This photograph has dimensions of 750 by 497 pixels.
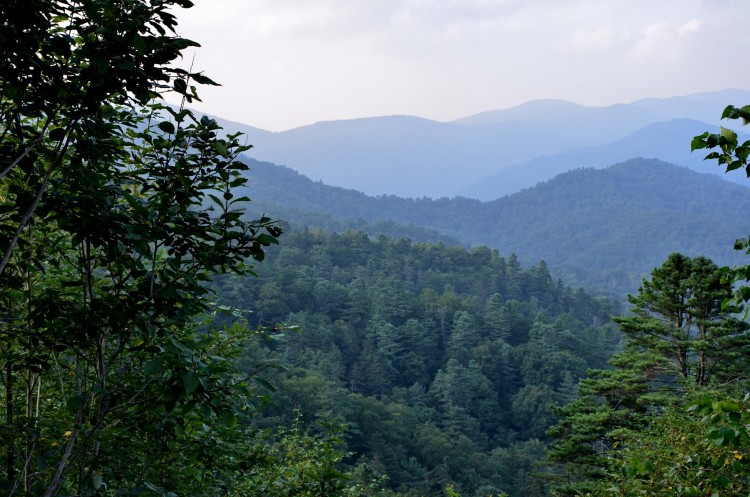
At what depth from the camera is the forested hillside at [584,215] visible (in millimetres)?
129125

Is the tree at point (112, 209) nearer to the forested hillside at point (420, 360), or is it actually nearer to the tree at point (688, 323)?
the tree at point (688, 323)

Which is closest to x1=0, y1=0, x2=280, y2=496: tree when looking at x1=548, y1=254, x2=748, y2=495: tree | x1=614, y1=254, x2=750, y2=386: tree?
x1=548, y1=254, x2=748, y2=495: tree

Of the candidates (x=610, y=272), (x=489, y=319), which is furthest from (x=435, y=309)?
(x=610, y=272)

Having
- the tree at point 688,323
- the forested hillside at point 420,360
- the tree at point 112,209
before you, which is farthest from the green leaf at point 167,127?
the forested hillside at point 420,360

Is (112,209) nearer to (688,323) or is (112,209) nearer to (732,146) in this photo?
(732,146)

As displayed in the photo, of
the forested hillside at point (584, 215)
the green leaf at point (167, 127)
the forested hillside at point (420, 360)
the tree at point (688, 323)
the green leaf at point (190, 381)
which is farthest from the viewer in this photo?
the forested hillside at point (584, 215)

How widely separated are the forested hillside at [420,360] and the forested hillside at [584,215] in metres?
44.9

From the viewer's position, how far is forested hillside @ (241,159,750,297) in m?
129

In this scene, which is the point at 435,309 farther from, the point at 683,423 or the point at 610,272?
the point at 610,272

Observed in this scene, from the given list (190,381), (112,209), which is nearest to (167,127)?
(112,209)

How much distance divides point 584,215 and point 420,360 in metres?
122

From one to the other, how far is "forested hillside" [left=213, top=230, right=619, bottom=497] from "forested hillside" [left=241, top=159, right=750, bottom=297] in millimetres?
44906

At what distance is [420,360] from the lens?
1933 inches

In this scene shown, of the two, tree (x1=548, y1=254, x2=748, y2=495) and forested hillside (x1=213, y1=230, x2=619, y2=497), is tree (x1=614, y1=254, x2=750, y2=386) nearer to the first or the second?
tree (x1=548, y1=254, x2=748, y2=495)
